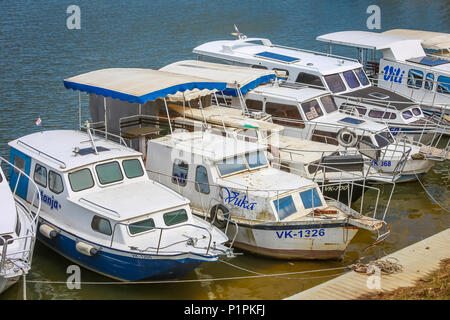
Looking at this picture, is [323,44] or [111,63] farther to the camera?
[323,44]

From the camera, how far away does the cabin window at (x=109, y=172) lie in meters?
17.3

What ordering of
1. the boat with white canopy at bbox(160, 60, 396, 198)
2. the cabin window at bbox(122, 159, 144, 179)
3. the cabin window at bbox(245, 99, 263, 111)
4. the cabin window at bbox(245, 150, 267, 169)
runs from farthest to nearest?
the cabin window at bbox(245, 99, 263, 111) → the boat with white canopy at bbox(160, 60, 396, 198) → the cabin window at bbox(245, 150, 267, 169) → the cabin window at bbox(122, 159, 144, 179)

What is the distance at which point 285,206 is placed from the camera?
56.9 feet

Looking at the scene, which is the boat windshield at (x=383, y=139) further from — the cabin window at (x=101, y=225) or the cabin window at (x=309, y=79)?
the cabin window at (x=101, y=225)

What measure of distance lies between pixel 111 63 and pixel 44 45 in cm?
667

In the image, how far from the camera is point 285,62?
26594 mm

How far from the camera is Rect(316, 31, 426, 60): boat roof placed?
29.3m

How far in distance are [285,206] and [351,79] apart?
428 inches

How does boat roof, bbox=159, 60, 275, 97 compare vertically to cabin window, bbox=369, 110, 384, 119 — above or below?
above

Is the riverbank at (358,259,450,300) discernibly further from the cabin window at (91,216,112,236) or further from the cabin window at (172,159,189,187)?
the cabin window at (172,159,189,187)

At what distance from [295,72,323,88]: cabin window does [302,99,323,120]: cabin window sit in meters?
2.22

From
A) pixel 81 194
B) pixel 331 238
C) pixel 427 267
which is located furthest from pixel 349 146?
pixel 81 194

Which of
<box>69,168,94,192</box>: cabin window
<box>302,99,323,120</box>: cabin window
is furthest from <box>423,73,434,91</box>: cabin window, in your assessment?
<box>69,168,94,192</box>: cabin window
